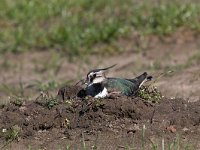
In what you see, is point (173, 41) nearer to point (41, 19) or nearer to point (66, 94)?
point (41, 19)

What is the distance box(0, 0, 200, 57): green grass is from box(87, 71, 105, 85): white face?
4547mm

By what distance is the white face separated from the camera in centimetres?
666

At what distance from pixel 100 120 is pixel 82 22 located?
5.95 meters

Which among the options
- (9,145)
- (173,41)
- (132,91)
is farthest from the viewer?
(173,41)

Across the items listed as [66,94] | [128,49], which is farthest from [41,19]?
[66,94]

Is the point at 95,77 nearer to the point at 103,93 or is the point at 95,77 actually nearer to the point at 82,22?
the point at 103,93

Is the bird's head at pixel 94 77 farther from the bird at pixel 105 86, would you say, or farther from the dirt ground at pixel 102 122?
the dirt ground at pixel 102 122

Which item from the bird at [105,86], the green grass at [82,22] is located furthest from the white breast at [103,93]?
the green grass at [82,22]

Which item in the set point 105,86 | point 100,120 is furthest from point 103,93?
point 100,120

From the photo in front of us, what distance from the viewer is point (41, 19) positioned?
488 inches

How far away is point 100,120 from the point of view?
6.27 metres

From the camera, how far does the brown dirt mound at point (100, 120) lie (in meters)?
6.16

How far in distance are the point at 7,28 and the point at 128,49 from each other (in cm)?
220

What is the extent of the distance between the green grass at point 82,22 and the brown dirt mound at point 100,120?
4.90 meters
